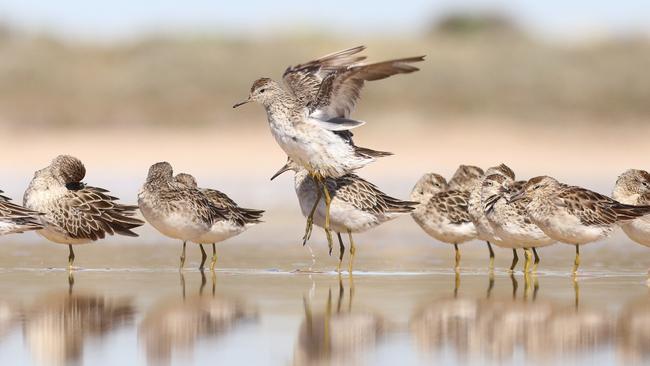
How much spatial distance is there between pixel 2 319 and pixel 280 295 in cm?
242

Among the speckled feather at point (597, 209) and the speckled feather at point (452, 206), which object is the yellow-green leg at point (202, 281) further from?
the speckled feather at point (597, 209)

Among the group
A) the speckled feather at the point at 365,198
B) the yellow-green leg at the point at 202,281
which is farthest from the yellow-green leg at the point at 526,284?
the yellow-green leg at the point at 202,281

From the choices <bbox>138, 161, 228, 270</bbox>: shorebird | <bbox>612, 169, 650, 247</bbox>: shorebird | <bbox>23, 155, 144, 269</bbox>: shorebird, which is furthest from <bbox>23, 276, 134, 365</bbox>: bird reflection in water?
<bbox>612, 169, 650, 247</bbox>: shorebird

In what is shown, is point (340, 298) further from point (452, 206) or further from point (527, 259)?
point (452, 206)

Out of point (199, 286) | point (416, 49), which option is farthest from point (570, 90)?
point (199, 286)

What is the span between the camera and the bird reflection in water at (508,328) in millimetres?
9250

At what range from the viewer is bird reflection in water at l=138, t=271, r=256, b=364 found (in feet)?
30.7

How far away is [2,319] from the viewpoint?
10406 mm

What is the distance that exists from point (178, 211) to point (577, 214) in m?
3.69

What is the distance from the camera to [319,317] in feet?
34.9

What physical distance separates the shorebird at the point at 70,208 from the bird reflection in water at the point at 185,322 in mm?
2169

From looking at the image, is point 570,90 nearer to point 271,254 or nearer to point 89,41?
point 89,41

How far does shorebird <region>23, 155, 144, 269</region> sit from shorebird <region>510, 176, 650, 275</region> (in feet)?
12.8

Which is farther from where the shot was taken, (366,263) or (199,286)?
(366,263)
